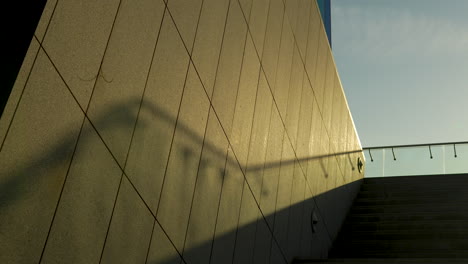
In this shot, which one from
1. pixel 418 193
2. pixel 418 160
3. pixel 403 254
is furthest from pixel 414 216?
pixel 418 160

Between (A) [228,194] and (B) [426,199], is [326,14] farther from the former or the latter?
(A) [228,194]

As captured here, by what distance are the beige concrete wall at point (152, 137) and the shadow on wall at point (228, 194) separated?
0.5 inches

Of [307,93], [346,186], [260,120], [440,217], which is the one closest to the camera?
[260,120]

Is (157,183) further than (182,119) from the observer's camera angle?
No

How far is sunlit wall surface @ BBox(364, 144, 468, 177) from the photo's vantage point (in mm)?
16797

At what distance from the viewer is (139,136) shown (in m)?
4.31

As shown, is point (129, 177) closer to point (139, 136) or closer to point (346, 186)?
point (139, 136)

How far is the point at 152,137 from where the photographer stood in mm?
4504

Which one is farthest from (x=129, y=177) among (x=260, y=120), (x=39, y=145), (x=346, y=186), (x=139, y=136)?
(x=346, y=186)

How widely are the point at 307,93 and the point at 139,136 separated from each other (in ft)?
19.6

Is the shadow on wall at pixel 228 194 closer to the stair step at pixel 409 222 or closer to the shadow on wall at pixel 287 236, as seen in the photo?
the shadow on wall at pixel 287 236

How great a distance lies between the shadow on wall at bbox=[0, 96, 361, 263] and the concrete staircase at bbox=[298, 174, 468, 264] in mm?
772

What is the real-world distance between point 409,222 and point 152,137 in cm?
839

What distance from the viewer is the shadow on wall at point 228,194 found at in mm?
3388
